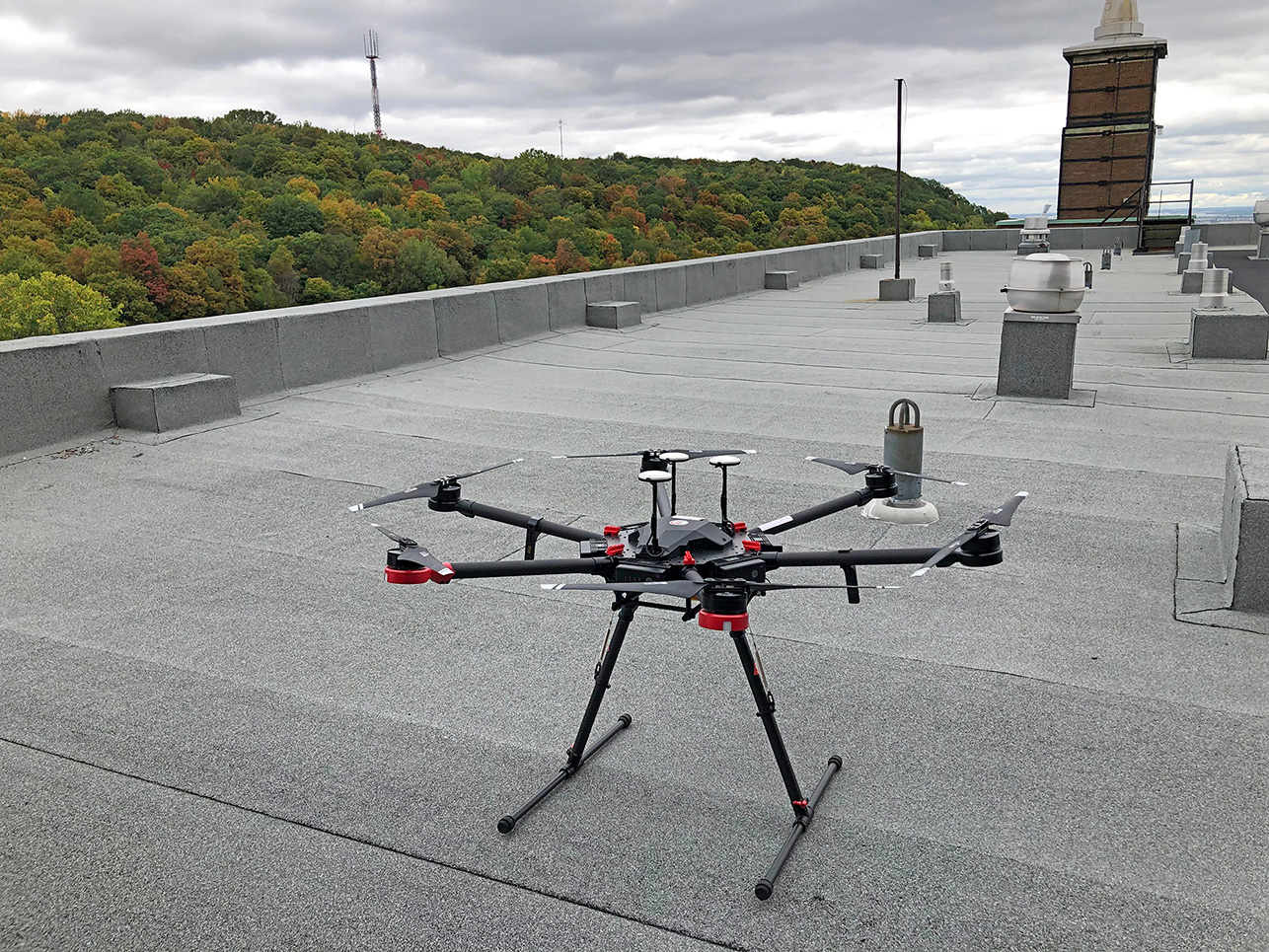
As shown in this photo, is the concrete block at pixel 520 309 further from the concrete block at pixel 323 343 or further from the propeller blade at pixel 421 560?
the propeller blade at pixel 421 560

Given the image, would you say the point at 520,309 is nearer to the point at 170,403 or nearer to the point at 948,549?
the point at 170,403

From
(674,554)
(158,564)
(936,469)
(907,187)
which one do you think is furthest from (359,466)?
(907,187)

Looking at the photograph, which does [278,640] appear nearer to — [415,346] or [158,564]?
[158,564]

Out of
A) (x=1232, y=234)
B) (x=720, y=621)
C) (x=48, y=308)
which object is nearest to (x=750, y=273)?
(x=48, y=308)

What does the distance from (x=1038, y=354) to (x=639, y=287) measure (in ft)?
29.6

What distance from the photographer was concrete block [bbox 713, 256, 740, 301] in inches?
824

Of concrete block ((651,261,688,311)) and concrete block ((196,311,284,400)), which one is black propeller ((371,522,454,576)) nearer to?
concrete block ((196,311,284,400))

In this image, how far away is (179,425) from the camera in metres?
9.00

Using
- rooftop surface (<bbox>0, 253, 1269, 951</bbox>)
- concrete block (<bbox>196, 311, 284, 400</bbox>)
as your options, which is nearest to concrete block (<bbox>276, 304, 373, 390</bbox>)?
concrete block (<bbox>196, 311, 284, 400</bbox>)

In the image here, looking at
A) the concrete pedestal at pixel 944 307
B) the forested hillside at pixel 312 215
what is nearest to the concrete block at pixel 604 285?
the concrete pedestal at pixel 944 307

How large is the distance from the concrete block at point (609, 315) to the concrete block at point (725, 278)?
5.21 meters

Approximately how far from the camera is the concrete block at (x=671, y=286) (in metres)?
18.6

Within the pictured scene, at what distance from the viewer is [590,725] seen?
3627 mm

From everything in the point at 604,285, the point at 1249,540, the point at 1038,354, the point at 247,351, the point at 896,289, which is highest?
the point at 604,285
